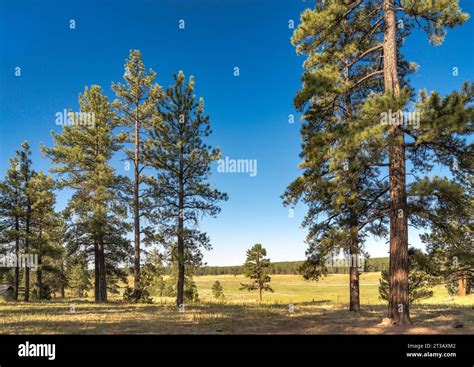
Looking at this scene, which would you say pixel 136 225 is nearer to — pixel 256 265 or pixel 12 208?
pixel 12 208

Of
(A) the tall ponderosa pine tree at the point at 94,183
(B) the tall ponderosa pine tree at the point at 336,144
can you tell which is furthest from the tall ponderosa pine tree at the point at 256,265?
(B) the tall ponderosa pine tree at the point at 336,144

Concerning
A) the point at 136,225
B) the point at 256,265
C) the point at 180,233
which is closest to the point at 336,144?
the point at 180,233

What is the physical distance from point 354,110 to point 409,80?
8.97 feet

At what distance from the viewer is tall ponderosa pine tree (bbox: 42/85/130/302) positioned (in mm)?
23531

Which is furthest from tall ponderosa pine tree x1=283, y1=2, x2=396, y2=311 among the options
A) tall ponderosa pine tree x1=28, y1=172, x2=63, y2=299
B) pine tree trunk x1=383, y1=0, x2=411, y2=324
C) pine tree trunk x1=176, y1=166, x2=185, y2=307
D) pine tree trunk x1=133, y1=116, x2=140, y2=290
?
tall ponderosa pine tree x1=28, y1=172, x2=63, y2=299

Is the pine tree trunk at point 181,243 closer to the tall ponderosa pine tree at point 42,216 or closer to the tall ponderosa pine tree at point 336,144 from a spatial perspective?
the tall ponderosa pine tree at point 336,144

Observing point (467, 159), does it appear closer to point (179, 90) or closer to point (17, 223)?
point (179, 90)

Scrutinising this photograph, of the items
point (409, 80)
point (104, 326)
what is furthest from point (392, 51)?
point (104, 326)

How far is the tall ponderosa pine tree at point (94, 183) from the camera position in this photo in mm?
23531

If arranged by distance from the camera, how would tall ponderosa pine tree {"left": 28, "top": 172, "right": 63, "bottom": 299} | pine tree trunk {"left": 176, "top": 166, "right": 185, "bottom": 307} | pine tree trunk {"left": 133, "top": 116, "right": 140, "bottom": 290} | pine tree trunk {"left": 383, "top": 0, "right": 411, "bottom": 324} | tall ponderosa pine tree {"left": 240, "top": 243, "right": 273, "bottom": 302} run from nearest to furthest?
1. pine tree trunk {"left": 383, "top": 0, "right": 411, "bottom": 324}
2. pine tree trunk {"left": 176, "top": 166, "right": 185, "bottom": 307}
3. pine tree trunk {"left": 133, "top": 116, "right": 140, "bottom": 290}
4. tall ponderosa pine tree {"left": 28, "top": 172, "right": 63, "bottom": 299}
5. tall ponderosa pine tree {"left": 240, "top": 243, "right": 273, "bottom": 302}

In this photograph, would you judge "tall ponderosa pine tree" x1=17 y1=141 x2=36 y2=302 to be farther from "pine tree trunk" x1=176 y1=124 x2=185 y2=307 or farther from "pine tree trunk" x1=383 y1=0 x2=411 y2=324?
"pine tree trunk" x1=383 y1=0 x2=411 y2=324

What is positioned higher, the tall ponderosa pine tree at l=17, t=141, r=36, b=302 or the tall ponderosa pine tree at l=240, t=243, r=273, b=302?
the tall ponderosa pine tree at l=17, t=141, r=36, b=302
